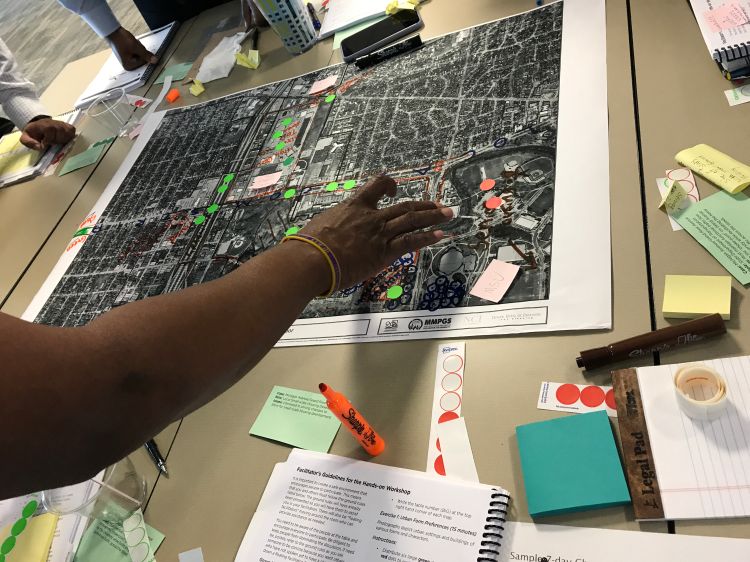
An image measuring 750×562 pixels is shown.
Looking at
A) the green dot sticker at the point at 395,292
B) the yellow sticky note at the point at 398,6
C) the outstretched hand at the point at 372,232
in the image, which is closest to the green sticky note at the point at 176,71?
the yellow sticky note at the point at 398,6


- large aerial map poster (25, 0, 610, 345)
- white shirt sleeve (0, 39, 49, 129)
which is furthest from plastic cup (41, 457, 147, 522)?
white shirt sleeve (0, 39, 49, 129)

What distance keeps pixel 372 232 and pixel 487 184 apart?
0.73 ft

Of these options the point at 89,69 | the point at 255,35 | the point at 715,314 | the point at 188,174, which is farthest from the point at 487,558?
the point at 89,69

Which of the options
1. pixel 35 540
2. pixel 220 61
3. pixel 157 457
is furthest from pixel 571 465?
pixel 220 61

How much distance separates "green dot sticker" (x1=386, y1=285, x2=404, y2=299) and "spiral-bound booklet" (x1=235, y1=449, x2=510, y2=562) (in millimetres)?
261

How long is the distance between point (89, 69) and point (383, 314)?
1765mm

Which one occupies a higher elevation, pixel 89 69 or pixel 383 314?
pixel 89 69

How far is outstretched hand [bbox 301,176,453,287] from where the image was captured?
82 cm

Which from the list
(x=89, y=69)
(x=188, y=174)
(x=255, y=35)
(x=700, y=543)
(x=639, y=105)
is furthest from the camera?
(x=89, y=69)

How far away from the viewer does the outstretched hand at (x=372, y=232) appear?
0.82 metres

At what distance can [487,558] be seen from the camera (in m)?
0.56

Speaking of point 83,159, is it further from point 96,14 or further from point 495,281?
point 495,281

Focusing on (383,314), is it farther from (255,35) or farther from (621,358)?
(255,35)

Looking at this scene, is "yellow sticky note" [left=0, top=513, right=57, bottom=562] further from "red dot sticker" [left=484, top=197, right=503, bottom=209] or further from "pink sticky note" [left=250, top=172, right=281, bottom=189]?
"red dot sticker" [left=484, top=197, right=503, bottom=209]
